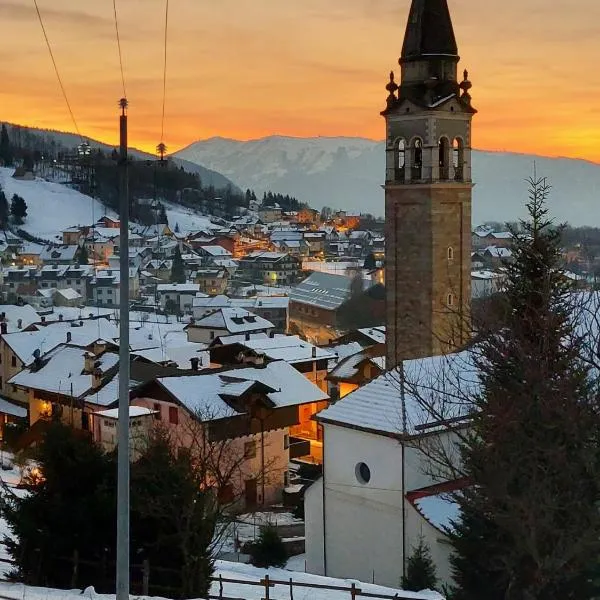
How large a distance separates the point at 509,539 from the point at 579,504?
1557mm

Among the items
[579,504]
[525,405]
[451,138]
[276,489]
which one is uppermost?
[451,138]

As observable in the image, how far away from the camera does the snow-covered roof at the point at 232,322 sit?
60.5 m

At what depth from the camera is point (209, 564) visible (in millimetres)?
13227

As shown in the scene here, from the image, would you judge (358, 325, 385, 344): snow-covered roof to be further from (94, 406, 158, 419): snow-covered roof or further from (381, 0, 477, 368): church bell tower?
(381, 0, 477, 368): church bell tower

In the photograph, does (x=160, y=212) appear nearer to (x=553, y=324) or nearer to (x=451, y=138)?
(x=451, y=138)

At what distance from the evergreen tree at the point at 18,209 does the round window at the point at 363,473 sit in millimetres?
135371

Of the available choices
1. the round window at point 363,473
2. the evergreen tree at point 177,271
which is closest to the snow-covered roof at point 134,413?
the round window at point 363,473

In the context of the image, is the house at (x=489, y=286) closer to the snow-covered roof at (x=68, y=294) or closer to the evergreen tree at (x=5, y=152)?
the snow-covered roof at (x=68, y=294)

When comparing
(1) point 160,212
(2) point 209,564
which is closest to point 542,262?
(2) point 209,564

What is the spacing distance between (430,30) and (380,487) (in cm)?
1516

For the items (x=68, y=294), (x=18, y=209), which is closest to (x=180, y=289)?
(x=68, y=294)

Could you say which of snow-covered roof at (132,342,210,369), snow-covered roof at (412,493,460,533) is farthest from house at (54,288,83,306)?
snow-covered roof at (412,493,460,533)

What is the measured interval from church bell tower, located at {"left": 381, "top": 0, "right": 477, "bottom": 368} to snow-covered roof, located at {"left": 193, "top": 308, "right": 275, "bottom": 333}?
106ft

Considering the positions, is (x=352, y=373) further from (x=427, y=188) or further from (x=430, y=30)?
(x=430, y=30)
